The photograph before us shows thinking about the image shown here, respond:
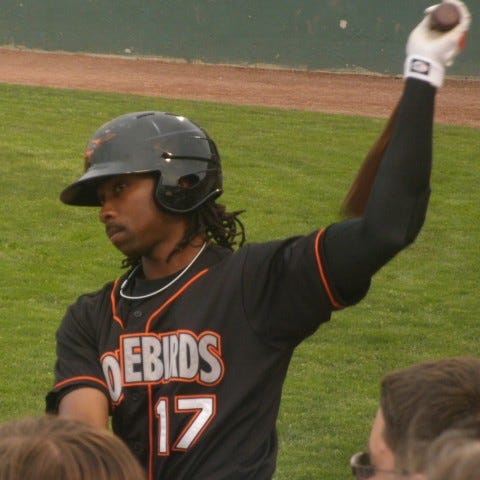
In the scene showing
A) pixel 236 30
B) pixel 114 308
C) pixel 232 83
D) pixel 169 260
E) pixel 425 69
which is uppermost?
pixel 236 30

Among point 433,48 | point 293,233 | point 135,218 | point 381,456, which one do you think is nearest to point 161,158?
point 135,218

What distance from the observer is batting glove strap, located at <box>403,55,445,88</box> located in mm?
2629

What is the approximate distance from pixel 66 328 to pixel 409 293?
6024 mm

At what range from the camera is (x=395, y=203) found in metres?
2.76

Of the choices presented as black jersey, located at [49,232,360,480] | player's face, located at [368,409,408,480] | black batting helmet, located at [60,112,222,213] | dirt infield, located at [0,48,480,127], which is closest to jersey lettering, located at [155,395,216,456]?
black jersey, located at [49,232,360,480]

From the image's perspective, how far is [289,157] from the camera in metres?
13.0

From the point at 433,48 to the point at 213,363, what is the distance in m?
0.96

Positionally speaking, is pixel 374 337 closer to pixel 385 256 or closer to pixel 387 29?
pixel 385 256

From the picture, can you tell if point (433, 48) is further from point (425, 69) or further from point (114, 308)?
point (114, 308)

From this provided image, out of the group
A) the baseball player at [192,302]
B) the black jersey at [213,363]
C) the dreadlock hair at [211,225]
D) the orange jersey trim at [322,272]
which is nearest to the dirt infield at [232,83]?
the dreadlock hair at [211,225]

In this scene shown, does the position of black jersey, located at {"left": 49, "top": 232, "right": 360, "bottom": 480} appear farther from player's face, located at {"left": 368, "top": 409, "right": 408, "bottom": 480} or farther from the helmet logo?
player's face, located at {"left": 368, "top": 409, "right": 408, "bottom": 480}

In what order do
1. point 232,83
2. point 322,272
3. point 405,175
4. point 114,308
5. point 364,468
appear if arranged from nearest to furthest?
point 364,468, point 405,175, point 322,272, point 114,308, point 232,83

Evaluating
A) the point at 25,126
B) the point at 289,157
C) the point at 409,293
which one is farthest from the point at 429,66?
the point at 25,126

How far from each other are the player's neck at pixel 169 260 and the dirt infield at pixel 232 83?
520 inches
